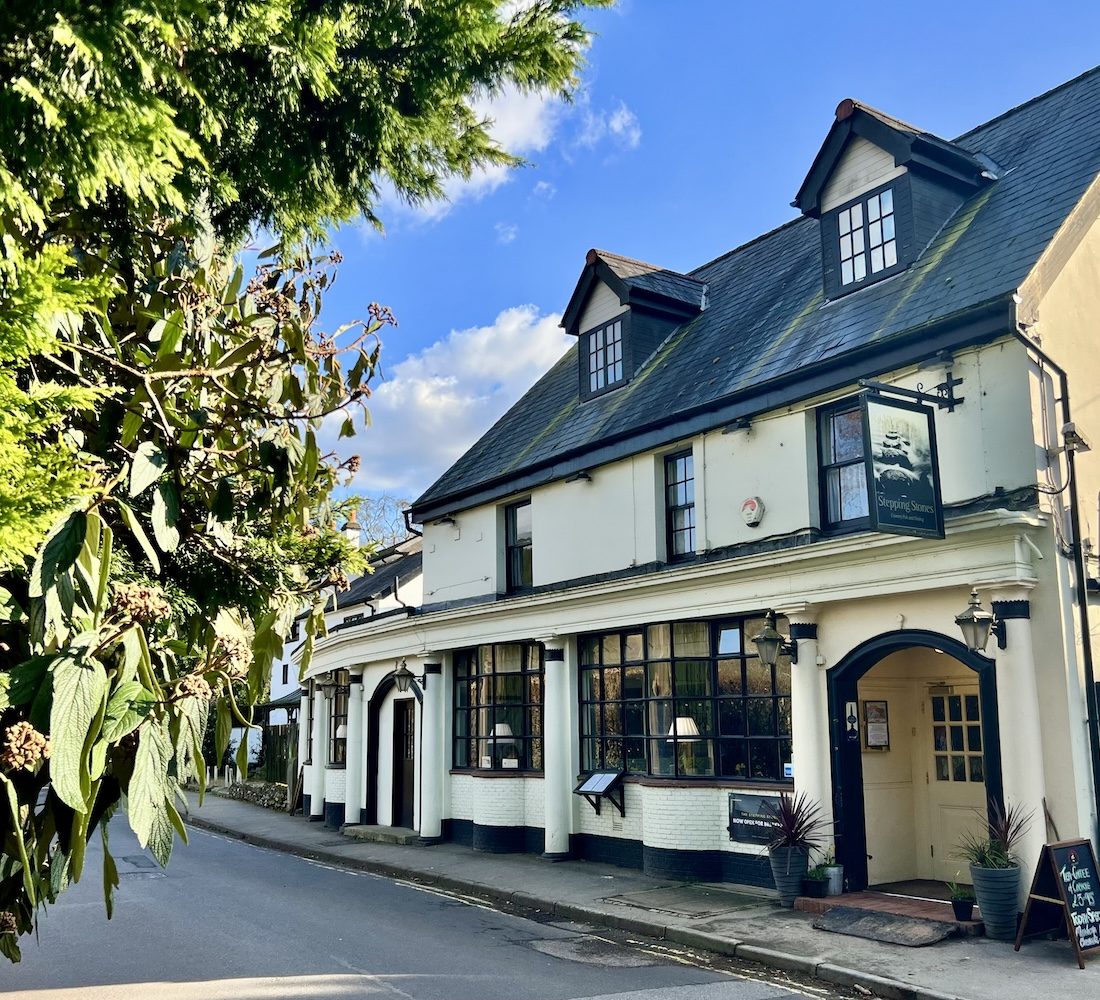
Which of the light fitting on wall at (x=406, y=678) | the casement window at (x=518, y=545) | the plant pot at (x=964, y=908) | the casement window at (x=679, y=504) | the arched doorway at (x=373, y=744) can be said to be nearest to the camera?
the plant pot at (x=964, y=908)

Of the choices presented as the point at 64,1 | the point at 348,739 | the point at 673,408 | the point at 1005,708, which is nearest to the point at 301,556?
the point at 64,1

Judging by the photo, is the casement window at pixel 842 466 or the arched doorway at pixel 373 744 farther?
the arched doorway at pixel 373 744

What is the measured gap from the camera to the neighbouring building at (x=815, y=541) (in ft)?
35.5

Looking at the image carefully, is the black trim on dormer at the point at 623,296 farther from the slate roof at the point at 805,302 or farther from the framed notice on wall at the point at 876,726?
the framed notice on wall at the point at 876,726

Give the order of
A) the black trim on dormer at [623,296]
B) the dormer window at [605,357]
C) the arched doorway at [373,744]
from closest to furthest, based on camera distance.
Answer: the black trim on dormer at [623,296] → the dormer window at [605,357] → the arched doorway at [373,744]

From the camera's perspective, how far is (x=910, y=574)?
11469 mm

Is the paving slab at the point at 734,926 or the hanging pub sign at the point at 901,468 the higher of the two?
the hanging pub sign at the point at 901,468

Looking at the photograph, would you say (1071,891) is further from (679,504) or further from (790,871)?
(679,504)

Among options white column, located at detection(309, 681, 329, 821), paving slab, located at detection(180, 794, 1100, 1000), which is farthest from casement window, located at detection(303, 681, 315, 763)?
paving slab, located at detection(180, 794, 1100, 1000)

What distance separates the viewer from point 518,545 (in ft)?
62.5

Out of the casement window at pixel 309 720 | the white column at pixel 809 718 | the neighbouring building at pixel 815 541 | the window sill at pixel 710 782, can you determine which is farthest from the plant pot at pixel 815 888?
the casement window at pixel 309 720

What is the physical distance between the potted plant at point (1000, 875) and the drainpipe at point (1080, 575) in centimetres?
82

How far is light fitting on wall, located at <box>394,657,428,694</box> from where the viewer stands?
2034cm

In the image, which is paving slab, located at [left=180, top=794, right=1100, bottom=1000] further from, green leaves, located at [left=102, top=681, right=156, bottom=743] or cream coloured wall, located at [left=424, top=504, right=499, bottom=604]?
green leaves, located at [left=102, top=681, right=156, bottom=743]
